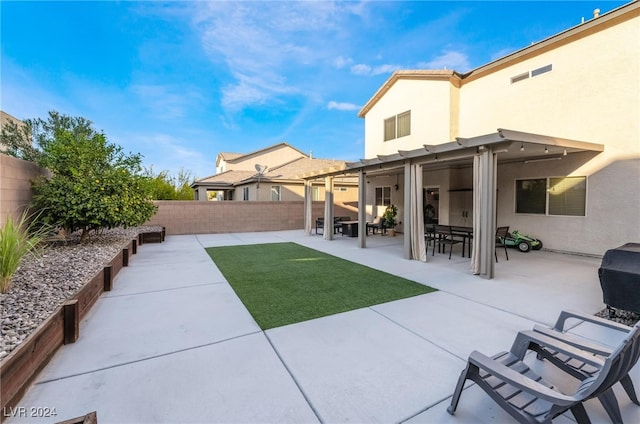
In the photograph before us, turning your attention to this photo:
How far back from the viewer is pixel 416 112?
494 inches

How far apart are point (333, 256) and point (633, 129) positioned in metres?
8.16

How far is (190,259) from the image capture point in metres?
7.95

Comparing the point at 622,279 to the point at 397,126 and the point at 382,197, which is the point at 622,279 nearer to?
the point at 397,126

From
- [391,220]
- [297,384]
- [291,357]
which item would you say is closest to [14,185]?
[291,357]

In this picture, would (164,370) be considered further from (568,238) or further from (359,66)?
(359,66)

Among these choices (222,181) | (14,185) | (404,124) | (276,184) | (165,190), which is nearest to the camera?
(14,185)

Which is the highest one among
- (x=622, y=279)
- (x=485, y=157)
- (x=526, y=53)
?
(x=526, y=53)

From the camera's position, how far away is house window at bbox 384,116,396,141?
13745mm

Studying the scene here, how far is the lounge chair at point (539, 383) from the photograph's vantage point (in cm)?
169

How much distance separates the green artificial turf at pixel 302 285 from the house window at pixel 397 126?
780 cm

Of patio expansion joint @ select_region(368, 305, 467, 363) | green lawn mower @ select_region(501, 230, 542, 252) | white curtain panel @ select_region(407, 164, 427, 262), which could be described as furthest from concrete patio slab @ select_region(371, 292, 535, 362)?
green lawn mower @ select_region(501, 230, 542, 252)

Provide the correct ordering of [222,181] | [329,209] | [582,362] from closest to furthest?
[582,362] < [329,209] < [222,181]

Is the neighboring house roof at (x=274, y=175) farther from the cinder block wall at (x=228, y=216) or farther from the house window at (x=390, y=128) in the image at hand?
the house window at (x=390, y=128)

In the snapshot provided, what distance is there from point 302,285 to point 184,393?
3.19 meters
